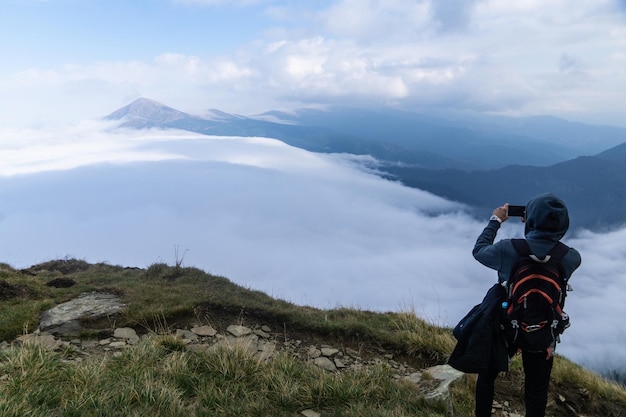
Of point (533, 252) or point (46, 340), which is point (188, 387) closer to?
point (46, 340)

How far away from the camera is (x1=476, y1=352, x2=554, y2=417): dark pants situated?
3834 mm

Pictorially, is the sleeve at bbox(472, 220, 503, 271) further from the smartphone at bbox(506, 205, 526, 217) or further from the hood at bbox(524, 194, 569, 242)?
the hood at bbox(524, 194, 569, 242)

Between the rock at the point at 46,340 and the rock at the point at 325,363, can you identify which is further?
the rock at the point at 325,363

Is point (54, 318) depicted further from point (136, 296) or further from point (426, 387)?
point (426, 387)

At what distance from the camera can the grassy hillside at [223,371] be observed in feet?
13.3

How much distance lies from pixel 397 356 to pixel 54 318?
20.9 ft

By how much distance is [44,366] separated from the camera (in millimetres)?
4512

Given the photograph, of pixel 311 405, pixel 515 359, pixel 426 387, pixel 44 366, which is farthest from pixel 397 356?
pixel 44 366

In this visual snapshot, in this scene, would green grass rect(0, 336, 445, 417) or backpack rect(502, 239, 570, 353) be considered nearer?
backpack rect(502, 239, 570, 353)

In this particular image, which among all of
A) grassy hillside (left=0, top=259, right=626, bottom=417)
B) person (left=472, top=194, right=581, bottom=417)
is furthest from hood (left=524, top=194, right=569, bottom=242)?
grassy hillside (left=0, top=259, right=626, bottom=417)

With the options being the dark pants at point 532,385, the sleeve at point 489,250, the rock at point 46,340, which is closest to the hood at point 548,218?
the sleeve at point 489,250

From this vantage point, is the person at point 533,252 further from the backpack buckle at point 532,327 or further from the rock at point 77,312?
the rock at point 77,312

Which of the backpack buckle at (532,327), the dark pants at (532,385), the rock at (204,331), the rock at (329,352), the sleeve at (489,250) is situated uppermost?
the sleeve at (489,250)

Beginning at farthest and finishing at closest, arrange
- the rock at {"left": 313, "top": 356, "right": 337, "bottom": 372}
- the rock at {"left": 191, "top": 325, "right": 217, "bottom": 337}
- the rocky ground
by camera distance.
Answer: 1. the rock at {"left": 191, "top": 325, "right": 217, "bottom": 337}
2. the rock at {"left": 313, "top": 356, "right": 337, "bottom": 372}
3. the rocky ground
